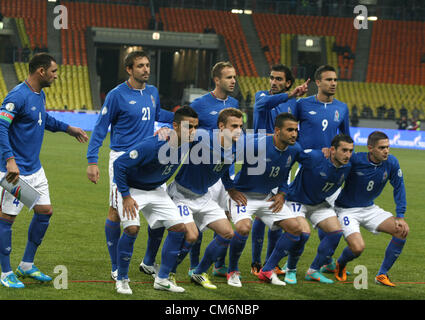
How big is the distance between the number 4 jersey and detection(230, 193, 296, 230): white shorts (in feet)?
2.42

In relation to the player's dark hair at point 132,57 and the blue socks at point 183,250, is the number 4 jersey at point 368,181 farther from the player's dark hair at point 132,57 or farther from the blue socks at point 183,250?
the player's dark hair at point 132,57

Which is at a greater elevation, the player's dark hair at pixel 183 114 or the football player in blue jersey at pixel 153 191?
the player's dark hair at pixel 183 114

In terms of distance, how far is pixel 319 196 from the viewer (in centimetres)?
675

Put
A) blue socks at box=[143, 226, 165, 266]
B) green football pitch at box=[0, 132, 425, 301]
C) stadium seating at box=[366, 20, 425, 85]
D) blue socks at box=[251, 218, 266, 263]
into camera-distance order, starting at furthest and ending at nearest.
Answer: stadium seating at box=[366, 20, 425, 85]
blue socks at box=[251, 218, 266, 263]
blue socks at box=[143, 226, 165, 266]
green football pitch at box=[0, 132, 425, 301]

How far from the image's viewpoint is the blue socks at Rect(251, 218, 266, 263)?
7033 mm

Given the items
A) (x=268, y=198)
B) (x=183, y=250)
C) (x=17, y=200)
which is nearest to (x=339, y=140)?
(x=268, y=198)

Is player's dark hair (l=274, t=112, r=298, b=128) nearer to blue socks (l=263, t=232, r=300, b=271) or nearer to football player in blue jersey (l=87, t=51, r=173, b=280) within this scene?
blue socks (l=263, t=232, r=300, b=271)

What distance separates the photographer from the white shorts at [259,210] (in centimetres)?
644

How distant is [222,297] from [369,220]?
74.3 inches

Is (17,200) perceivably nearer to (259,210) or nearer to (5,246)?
(5,246)

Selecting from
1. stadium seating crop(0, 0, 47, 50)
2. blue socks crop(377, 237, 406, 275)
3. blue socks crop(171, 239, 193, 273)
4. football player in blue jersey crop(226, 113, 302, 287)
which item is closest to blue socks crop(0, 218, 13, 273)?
blue socks crop(171, 239, 193, 273)

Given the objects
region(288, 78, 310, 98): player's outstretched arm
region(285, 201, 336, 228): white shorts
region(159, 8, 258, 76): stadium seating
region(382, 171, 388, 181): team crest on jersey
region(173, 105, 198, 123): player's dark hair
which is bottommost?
region(285, 201, 336, 228): white shorts

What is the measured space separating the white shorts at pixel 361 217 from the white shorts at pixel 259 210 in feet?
1.95

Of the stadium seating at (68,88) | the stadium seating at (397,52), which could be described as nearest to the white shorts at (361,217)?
the stadium seating at (68,88)
